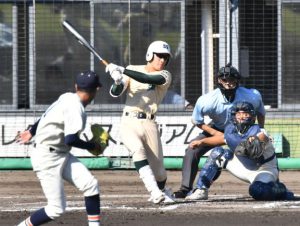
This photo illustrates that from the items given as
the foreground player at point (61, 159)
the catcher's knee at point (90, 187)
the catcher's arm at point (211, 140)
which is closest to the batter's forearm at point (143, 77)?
the catcher's arm at point (211, 140)

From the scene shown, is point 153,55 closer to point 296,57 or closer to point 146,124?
point 146,124

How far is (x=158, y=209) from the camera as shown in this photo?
405 inches

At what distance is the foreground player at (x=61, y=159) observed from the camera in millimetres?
8453

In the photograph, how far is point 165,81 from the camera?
10648 millimetres

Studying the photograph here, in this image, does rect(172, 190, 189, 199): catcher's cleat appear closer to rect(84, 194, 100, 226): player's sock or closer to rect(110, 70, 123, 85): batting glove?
rect(110, 70, 123, 85): batting glove

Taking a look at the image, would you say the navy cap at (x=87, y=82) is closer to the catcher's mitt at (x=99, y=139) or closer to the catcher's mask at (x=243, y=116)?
the catcher's mitt at (x=99, y=139)

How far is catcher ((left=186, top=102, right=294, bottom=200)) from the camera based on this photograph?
10.6 m

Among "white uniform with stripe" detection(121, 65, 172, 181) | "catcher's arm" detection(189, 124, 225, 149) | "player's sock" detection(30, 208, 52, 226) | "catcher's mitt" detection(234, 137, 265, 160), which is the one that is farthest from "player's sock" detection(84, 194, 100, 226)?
"catcher's arm" detection(189, 124, 225, 149)

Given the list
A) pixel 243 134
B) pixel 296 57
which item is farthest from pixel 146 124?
pixel 296 57

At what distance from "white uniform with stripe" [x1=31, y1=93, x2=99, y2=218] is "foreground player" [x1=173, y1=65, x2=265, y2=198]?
116 inches

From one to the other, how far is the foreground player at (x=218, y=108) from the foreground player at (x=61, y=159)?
282 centimetres

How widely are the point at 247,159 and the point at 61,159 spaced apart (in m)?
2.99

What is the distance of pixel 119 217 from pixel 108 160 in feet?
17.6

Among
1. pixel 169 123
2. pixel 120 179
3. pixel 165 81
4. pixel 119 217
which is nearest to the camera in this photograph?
pixel 119 217
